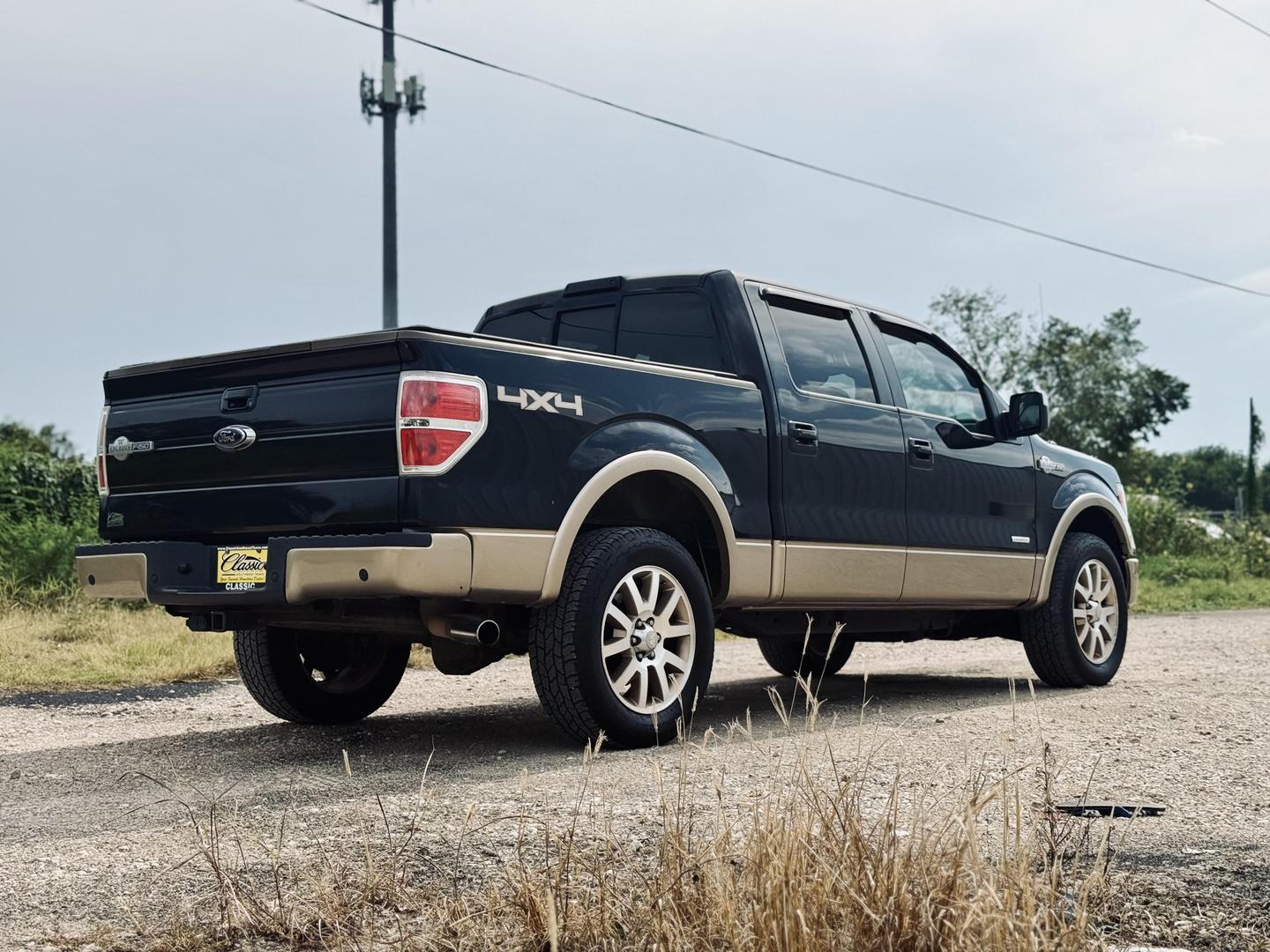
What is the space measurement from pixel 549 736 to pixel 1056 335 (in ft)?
142

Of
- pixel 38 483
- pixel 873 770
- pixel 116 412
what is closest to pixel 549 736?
pixel 873 770

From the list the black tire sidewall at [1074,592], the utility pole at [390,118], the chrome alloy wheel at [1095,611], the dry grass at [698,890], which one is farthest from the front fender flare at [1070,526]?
the utility pole at [390,118]

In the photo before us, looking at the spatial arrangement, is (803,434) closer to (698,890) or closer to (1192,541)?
(698,890)

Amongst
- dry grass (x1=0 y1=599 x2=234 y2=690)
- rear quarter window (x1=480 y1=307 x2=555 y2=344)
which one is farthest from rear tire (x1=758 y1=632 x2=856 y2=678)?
dry grass (x1=0 y1=599 x2=234 y2=690)

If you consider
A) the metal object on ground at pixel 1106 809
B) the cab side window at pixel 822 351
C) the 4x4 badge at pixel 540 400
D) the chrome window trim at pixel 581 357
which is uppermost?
the cab side window at pixel 822 351

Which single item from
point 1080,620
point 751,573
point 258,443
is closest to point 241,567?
point 258,443

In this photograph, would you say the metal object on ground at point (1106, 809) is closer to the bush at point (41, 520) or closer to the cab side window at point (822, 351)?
the cab side window at point (822, 351)

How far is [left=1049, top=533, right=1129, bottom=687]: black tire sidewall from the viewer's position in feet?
26.1

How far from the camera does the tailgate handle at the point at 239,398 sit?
526 cm

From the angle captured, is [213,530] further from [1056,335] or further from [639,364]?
[1056,335]

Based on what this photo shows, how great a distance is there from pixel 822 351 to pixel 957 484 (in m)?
1.18

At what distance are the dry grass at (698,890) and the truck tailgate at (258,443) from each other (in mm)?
1638

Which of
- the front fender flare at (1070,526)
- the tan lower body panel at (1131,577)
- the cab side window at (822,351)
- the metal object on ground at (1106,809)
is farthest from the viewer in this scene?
the tan lower body panel at (1131,577)

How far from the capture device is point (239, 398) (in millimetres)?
5297
